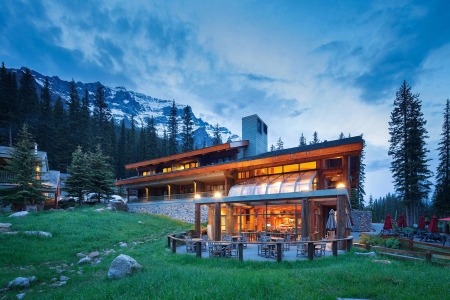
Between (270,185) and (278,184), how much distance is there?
64cm

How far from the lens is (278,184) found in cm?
1717

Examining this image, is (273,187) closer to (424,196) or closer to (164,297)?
(164,297)

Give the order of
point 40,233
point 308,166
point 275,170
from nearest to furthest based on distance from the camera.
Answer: point 40,233 < point 308,166 < point 275,170

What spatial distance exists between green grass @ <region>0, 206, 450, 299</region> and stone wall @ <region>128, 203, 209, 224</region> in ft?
34.7

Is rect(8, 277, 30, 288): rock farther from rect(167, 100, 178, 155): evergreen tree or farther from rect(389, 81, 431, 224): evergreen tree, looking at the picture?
rect(167, 100, 178, 155): evergreen tree

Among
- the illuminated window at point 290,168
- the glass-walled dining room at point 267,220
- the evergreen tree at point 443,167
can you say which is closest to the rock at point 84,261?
the glass-walled dining room at point 267,220

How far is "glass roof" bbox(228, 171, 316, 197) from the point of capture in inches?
639

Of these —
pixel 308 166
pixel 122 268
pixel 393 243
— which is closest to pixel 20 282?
pixel 122 268

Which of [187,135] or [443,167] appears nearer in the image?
[443,167]

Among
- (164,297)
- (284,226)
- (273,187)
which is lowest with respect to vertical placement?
(284,226)

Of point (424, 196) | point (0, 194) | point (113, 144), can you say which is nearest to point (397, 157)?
point (424, 196)

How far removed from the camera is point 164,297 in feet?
18.2

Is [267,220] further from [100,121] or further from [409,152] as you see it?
[100,121]

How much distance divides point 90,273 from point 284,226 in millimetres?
14045
